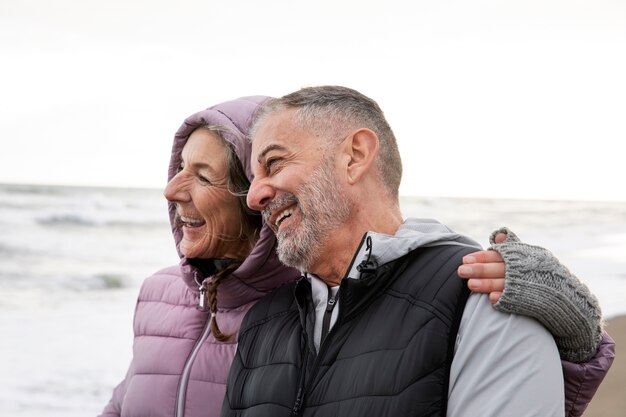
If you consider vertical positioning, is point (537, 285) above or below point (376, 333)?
above

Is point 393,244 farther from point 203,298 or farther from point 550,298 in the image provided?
point 203,298

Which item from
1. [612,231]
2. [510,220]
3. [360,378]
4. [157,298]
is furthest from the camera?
Answer: [510,220]

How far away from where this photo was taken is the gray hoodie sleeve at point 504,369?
1.68m

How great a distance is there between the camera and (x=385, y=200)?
2123mm

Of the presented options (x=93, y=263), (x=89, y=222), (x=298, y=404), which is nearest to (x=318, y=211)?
(x=298, y=404)

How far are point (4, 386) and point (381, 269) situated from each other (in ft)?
24.5

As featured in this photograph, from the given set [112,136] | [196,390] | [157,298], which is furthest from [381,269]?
[112,136]

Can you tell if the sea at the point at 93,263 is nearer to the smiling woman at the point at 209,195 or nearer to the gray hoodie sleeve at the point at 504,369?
the smiling woman at the point at 209,195

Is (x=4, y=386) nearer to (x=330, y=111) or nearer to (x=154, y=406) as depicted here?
(x=154, y=406)

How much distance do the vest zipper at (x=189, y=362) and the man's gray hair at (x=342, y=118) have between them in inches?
30.0

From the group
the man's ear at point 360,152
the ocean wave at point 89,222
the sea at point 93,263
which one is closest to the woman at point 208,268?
the man's ear at point 360,152

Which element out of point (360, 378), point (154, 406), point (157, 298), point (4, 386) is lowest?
point (4, 386)

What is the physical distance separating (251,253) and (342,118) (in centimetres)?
60

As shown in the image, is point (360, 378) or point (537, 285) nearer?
point (537, 285)
